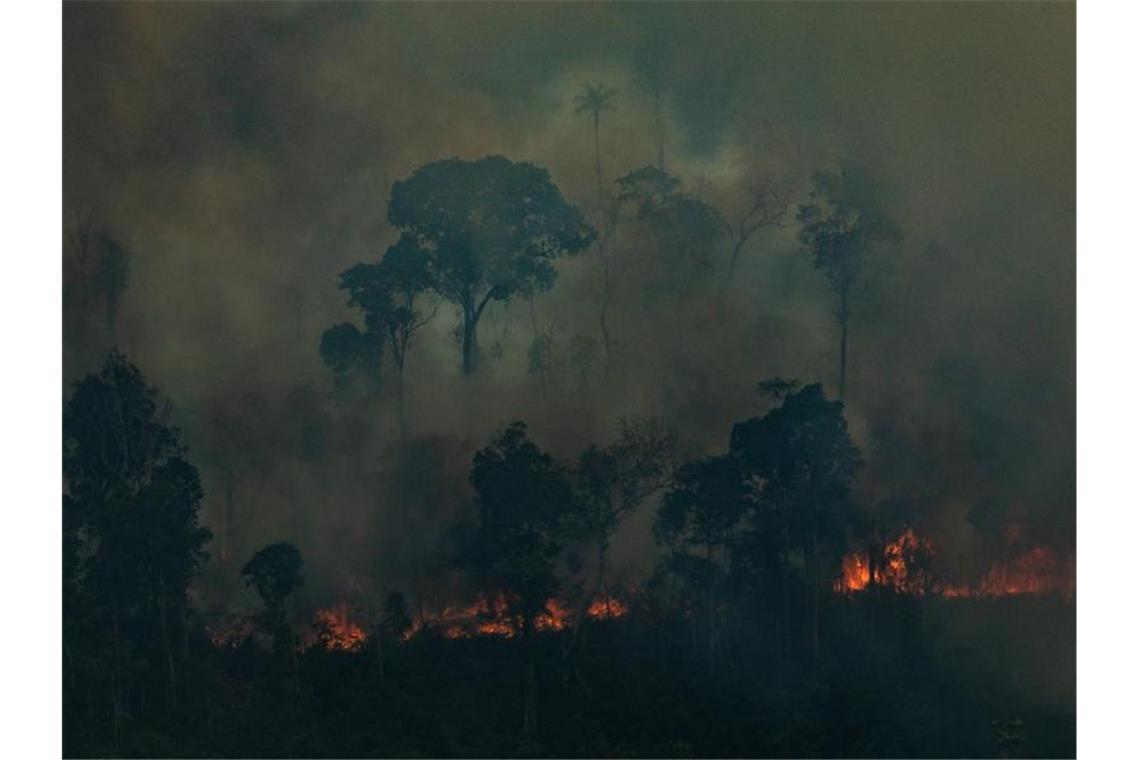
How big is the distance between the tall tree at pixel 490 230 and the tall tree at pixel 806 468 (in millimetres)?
1478

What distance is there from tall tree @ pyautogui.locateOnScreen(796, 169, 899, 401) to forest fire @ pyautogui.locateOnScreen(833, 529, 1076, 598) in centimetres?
124

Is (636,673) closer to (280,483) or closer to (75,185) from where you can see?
(280,483)

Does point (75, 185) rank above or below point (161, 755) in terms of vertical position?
above

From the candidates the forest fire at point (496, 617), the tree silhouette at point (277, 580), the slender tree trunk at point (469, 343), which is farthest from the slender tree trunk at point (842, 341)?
the tree silhouette at point (277, 580)

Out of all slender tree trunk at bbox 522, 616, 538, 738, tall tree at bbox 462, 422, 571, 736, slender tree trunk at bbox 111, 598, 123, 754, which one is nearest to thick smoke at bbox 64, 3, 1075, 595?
tall tree at bbox 462, 422, 571, 736

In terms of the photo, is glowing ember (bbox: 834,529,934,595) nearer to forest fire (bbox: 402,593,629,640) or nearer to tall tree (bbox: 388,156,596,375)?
forest fire (bbox: 402,593,629,640)

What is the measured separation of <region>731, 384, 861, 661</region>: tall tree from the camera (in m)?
8.01

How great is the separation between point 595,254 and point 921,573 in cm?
256

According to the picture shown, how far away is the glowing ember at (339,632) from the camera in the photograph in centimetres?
795

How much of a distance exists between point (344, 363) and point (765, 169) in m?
2.62

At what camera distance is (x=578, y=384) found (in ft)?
26.4

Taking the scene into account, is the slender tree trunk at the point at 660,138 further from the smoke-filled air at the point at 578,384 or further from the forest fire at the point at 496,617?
the forest fire at the point at 496,617

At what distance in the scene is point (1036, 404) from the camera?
8039 millimetres

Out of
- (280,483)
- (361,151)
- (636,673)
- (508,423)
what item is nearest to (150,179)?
A: (361,151)
